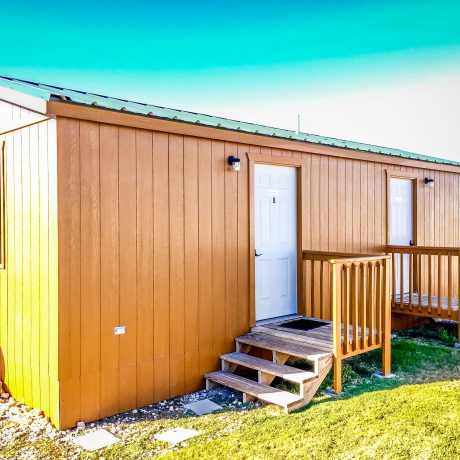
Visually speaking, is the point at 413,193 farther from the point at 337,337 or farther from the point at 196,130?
the point at 196,130

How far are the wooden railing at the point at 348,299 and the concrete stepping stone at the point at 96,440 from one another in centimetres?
207

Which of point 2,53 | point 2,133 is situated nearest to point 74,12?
point 2,53

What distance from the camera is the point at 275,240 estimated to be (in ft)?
18.5

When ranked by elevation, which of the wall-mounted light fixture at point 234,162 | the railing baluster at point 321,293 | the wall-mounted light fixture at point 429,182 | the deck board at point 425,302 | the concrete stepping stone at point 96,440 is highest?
the wall-mounted light fixture at point 429,182

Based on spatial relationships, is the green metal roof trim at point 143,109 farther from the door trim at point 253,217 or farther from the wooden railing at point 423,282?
the wooden railing at point 423,282

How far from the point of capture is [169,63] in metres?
17.0

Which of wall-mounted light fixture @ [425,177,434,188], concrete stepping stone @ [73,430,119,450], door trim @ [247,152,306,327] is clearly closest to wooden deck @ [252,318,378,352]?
door trim @ [247,152,306,327]

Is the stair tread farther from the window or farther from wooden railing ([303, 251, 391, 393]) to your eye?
the window

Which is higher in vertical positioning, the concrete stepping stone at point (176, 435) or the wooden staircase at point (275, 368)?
the wooden staircase at point (275, 368)

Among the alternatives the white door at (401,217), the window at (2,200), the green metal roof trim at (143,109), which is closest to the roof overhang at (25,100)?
the green metal roof trim at (143,109)

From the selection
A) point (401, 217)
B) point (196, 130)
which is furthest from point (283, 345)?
point (401, 217)

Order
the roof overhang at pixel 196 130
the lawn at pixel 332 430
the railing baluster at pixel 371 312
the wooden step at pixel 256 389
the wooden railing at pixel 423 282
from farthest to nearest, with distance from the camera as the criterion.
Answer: the wooden railing at pixel 423 282 < the railing baluster at pixel 371 312 < the wooden step at pixel 256 389 < the roof overhang at pixel 196 130 < the lawn at pixel 332 430

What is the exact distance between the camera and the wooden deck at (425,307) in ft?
20.9

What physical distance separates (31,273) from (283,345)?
8.27 feet
